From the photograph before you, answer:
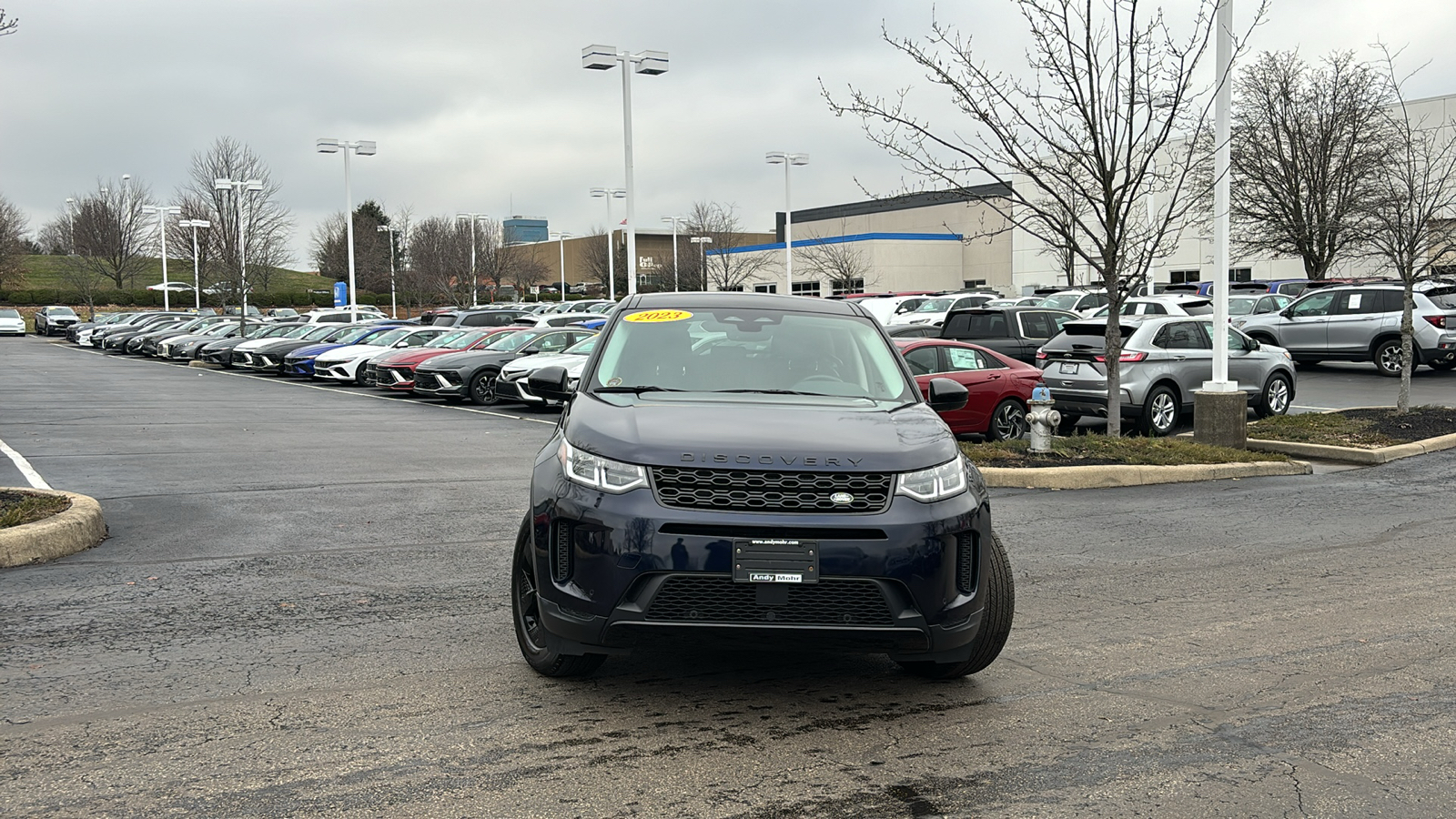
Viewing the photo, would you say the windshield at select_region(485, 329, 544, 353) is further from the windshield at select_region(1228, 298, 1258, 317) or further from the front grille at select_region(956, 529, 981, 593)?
the front grille at select_region(956, 529, 981, 593)

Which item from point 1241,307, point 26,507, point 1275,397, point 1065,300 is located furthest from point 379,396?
point 1241,307

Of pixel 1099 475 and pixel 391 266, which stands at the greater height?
pixel 391 266

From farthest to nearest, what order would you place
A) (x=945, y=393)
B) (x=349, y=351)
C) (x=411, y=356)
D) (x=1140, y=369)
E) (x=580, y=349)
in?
(x=349, y=351) → (x=411, y=356) → (x=580, y=349) → (x=1140, y=369) → (x=945, y=393)

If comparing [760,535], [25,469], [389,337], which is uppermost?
[389,337]

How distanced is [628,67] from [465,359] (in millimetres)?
9530

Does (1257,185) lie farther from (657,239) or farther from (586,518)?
(657,239)

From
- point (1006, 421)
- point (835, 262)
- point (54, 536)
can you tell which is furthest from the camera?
point (835, 262)

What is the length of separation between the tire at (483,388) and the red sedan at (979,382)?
10.4 metres

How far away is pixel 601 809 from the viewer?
396cm

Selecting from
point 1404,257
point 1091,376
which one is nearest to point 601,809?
point 1091,376

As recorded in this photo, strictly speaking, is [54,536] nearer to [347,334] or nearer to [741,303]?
[741,303]

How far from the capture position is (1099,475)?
12.1 meters

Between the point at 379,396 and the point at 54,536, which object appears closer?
the point at 54,536

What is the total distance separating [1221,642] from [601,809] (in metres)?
3.61
